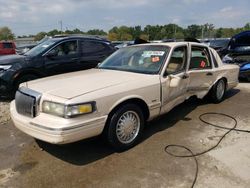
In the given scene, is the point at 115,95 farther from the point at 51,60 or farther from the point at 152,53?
the point at 51,60

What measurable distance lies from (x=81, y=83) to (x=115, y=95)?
565mm

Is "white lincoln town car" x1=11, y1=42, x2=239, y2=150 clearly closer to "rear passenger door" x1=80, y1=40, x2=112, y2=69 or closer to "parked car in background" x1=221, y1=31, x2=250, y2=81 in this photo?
"rear passenger door" x1=80, y1=40, x2=112, y2=69

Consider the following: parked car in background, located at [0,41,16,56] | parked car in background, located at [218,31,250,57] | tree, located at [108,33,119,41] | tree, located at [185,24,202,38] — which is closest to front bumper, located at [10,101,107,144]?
parked car in background, located at [218,31,250,57]

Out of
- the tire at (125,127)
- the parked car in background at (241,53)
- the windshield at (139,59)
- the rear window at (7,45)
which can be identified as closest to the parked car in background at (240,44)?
the parked car in background at (241,53)

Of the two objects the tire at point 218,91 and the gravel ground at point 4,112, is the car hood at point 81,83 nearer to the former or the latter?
the gravel ground at point 4,112

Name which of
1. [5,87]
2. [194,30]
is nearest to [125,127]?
[5,87]

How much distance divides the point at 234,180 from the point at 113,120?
1.66 metres

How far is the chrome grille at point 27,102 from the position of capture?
3488mm

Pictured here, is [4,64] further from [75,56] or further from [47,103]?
[47,103]

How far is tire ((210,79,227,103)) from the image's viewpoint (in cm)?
600

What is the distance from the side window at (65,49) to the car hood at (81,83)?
3.12 metres

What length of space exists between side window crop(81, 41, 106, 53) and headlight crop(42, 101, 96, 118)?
4.56 metres

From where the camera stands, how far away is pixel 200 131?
4.57 meters

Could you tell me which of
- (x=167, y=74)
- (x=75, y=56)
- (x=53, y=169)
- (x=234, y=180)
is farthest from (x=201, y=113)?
(x=75, y=56)
